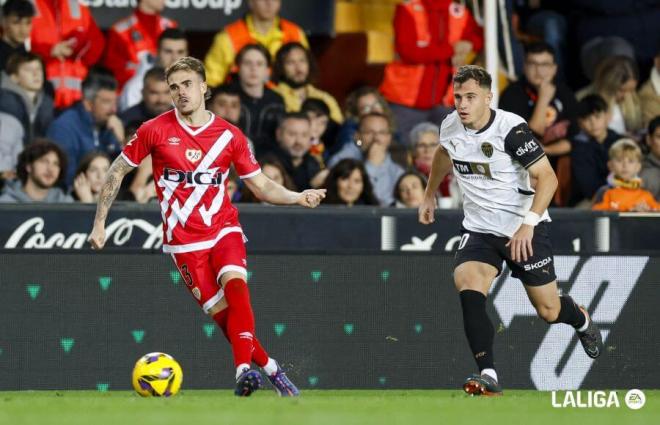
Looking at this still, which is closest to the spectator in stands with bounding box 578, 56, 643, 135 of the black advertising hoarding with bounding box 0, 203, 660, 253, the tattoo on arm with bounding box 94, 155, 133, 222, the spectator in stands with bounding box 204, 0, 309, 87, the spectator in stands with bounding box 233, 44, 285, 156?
the spectator in stands with bounding box 204, 0, 309, 87

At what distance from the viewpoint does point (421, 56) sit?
593 inches

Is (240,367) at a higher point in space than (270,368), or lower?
higher

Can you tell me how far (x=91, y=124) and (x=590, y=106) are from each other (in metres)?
4.53

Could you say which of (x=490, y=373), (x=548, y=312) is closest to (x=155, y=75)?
(x=548, y=312)

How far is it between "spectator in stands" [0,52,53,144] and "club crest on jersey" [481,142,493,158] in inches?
199

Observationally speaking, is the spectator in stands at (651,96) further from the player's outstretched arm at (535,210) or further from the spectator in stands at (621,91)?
the player's outstretched arm at (535,210)

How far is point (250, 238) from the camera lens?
1126cm

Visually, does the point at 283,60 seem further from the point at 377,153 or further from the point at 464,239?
the point at 464,239

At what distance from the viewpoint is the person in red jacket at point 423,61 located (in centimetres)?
1501

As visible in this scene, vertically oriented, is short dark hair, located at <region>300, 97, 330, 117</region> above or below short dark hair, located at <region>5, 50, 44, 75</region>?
below

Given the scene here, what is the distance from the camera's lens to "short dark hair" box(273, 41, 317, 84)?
14203 mm

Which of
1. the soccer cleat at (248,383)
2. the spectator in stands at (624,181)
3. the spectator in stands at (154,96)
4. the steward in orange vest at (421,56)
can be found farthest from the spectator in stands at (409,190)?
the soccer cleat at (248,383)

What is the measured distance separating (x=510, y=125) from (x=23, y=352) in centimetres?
360

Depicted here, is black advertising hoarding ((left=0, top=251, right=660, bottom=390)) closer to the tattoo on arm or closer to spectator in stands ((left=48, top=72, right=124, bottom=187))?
the tattoo on arm
